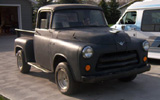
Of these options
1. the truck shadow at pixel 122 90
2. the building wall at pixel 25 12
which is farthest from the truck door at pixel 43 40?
the building wall at pixel 25 12

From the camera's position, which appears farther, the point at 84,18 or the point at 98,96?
the point at 84,18

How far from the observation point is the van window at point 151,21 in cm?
823

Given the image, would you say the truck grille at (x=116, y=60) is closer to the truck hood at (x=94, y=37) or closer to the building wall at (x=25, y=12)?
the truck hood at (x=94, y=37)

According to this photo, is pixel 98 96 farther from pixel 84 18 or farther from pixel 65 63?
pixel 84 18

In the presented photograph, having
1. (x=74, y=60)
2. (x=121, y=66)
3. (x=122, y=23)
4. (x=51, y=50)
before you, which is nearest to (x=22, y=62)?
(x=51, y=50)

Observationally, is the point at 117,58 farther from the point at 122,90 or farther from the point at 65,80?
the point at 65,80

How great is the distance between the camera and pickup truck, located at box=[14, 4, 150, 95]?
15.1 feet

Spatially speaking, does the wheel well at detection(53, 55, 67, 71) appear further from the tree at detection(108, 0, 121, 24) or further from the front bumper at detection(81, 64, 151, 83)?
the tree at detection(108, 0, 121, 24)

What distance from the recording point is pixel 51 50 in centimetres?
549

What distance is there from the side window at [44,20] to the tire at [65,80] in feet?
4.59

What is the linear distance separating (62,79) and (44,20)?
73.1 inches

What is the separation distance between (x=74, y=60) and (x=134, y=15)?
5.20 metres

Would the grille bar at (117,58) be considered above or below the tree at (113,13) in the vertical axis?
below

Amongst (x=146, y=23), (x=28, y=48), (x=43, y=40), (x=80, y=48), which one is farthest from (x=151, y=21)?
(x=80, y=48)
